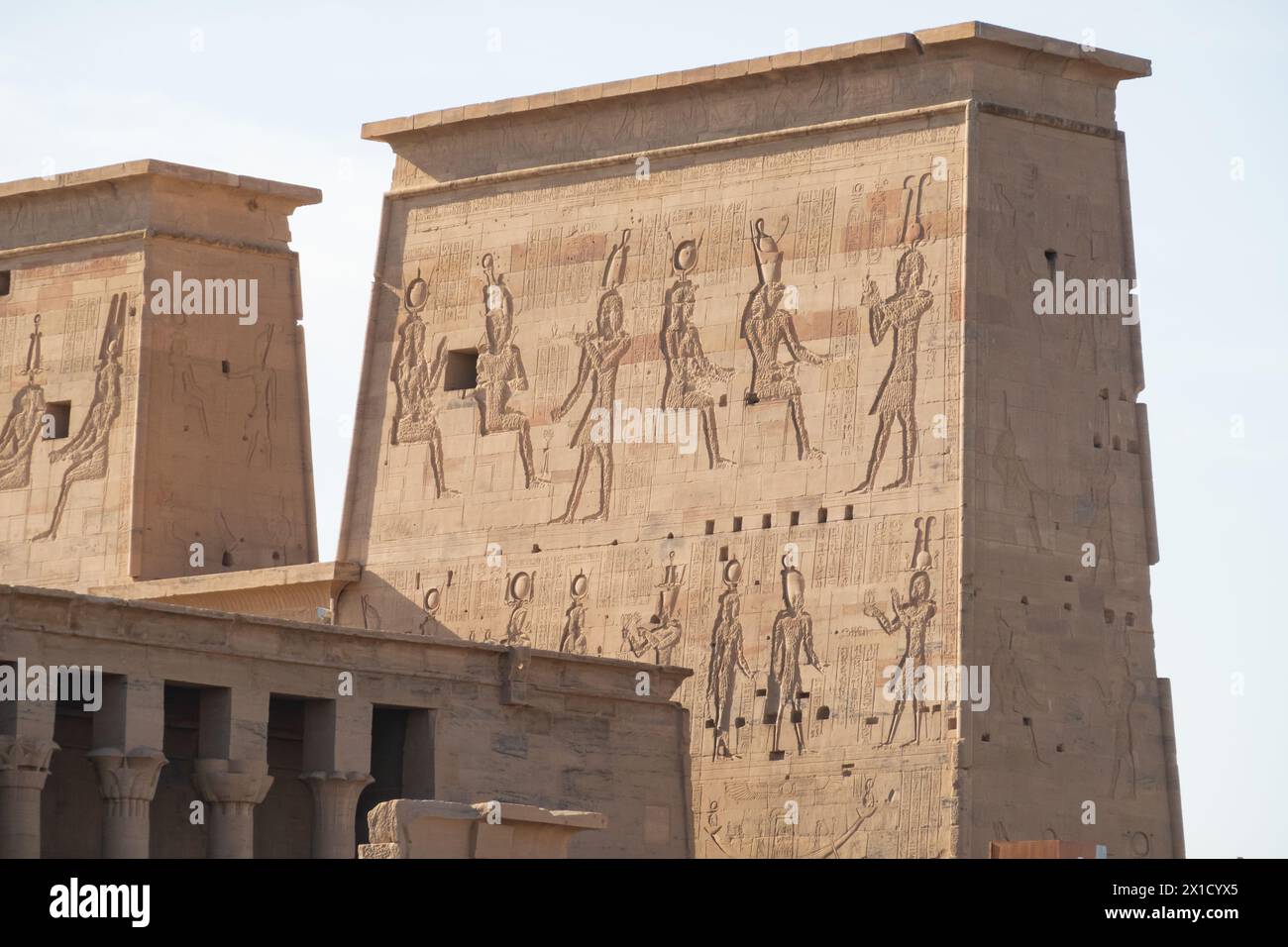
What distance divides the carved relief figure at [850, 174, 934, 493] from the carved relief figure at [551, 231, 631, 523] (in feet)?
9.89

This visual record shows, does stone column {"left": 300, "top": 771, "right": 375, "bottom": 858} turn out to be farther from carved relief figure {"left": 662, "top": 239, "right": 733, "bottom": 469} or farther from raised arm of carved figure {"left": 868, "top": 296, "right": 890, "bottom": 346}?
raised arm of carved figure {"left": 868, "top": 296, "right": 890, "bottom": 346}

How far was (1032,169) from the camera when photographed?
31531 millimetres

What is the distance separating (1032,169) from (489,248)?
20.5 ft

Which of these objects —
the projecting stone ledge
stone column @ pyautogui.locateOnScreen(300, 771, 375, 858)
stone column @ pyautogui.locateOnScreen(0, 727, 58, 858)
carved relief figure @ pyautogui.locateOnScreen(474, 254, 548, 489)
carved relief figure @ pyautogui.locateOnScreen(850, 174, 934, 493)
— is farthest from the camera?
carved relief figure @ pyautogui.locateOnScreen(474, 254, 548, 489)

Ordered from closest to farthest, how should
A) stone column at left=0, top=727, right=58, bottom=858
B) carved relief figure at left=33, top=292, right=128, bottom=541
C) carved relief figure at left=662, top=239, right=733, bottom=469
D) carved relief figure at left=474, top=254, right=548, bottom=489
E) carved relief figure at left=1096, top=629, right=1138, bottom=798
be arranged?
stone column at left=0, top=727, right=58, bottom=858, carved relief figure at left=1096, top=629, right=1138, bottom=798, carved relief figure at left=662, top=239, right=733, bottom=469, carved relief figure at left=474, top=254, right=548, bottom=489, carved relief figure at left=33, top=292, right=128, bottom=541

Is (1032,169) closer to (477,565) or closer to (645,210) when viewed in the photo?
(645,210)

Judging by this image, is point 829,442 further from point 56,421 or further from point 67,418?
point 56,421

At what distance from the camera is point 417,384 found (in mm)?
34906

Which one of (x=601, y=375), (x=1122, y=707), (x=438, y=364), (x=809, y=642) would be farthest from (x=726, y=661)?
(x=438, y=364)

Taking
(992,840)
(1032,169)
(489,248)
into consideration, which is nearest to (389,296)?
(489,248)

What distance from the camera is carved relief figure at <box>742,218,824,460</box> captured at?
105 ft

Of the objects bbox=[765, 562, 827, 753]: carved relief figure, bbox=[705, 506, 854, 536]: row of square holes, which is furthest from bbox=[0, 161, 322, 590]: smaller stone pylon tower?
bbox=[765, 562, 827, 753]: carved relief figure
